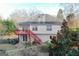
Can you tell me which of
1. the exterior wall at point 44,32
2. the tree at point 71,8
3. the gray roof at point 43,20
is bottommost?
the exterior wall at point 44,32

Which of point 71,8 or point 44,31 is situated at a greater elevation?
point 71,8

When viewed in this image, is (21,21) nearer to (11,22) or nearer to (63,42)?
(11,22)

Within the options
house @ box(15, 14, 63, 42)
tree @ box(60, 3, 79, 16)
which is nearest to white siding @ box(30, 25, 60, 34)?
house @ box(15, 14, 63, 42)

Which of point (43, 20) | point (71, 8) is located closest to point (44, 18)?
point (43, 20)

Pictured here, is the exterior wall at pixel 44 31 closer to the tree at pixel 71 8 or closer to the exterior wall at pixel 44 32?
the exterior wall at pixel 44 32

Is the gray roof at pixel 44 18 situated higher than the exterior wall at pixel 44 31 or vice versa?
the gray roof at pixel 44 18

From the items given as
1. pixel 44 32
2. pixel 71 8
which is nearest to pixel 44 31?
pixel 44 32

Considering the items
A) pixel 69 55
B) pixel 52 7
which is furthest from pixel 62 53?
pixel 52 7

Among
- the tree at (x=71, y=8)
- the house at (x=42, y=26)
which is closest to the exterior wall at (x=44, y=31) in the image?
the house at (x=42, y=26)

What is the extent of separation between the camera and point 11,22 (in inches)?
39.2

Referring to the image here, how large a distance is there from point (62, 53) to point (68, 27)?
0.17 metres

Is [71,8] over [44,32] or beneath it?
over

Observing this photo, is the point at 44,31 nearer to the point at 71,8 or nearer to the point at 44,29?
the point at 44,29

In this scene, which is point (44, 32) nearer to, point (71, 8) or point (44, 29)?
point (44, 29)
